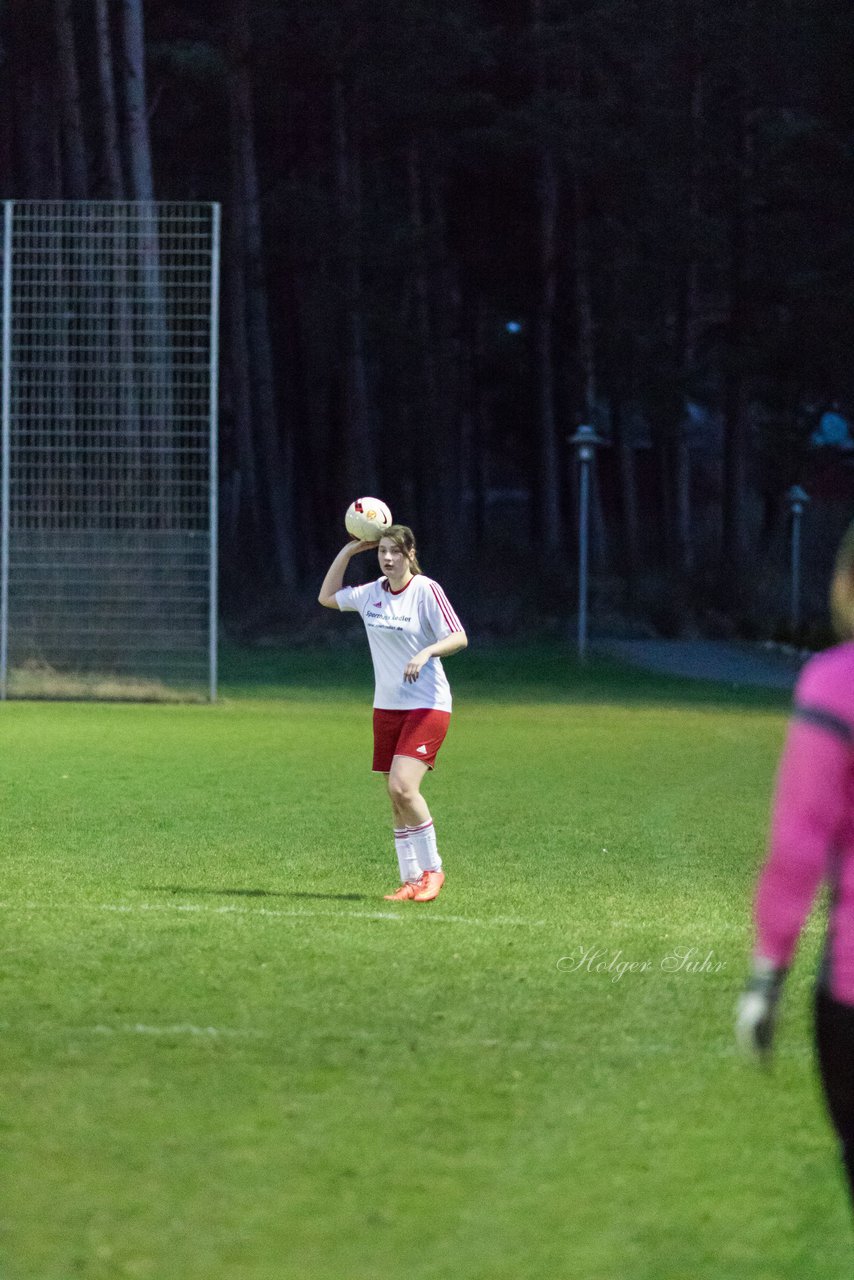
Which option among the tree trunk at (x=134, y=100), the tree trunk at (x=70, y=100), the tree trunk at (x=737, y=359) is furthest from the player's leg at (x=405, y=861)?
the tree trunk at (x=737, y=359)

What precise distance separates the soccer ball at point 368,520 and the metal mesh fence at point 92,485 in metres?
10.9

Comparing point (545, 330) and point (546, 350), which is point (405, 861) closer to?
point (545, 330)

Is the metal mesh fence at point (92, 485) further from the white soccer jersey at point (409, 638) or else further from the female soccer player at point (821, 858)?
the female soccer player at point (821, 858)

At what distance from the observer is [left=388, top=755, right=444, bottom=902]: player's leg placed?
29.8 ft

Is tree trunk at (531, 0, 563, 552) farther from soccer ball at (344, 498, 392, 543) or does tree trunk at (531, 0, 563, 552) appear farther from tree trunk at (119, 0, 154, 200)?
soccer ball at (344, 498, 392, 543)

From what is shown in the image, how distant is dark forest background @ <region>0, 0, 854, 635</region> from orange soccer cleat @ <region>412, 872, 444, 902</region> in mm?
24686

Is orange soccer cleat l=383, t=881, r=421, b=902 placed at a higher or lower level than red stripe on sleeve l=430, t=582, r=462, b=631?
lower

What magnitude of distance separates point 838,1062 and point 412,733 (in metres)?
5.76

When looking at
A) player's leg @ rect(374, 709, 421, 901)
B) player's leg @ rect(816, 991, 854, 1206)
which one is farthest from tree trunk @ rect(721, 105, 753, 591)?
player's leg @ rect(816, 991, 854, 1206)

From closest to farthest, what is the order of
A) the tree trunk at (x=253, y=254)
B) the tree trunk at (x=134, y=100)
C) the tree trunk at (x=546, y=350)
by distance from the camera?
the tree trunk at (x=134, y=100)
the tree trunk at (x=253, y=254)
the tree trunk at (x=546, y=350)

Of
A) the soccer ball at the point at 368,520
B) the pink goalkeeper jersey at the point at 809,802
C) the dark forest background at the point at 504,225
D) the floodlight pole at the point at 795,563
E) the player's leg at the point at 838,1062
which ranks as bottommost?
the floodlight pole at the point at 795,563

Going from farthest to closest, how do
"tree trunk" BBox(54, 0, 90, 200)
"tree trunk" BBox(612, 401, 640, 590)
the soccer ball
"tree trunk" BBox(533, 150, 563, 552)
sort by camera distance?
"tree trunk" BBox(612, 401, 640, 590) < "tree trunk" BBox(533, 150, 563, 552) < "tree trunk" BBox(54, 0, 90, 200) < the soccer ball

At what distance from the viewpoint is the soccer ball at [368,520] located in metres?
9.28

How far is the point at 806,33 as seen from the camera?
39.6 metres
